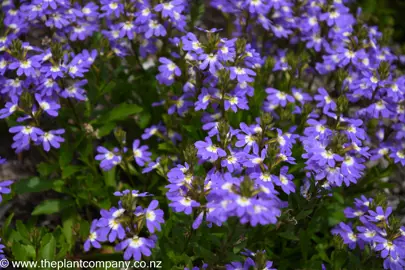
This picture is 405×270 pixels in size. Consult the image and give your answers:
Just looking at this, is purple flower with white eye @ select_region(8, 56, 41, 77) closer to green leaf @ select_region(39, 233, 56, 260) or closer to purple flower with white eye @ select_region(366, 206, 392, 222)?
green leaf @ select_region(39, 233, 56, 260)

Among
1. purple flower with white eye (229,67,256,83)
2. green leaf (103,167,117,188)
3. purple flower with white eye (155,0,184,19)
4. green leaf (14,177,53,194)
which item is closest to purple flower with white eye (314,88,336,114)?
purple flower with white eye (229,67,256,83)

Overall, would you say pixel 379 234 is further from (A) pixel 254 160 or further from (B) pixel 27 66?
(B) pixel 27 66

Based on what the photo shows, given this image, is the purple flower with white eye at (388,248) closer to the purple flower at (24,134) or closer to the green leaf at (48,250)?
the green leaf at (48,250)

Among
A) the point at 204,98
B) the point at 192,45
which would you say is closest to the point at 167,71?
the point at 192,45

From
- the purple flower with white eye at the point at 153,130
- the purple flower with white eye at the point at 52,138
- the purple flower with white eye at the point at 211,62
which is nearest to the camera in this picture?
the purple flower with white eye at the point at 211,62

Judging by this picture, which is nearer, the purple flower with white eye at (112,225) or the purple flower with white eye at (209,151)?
the purple flower with white eye at (112,225)

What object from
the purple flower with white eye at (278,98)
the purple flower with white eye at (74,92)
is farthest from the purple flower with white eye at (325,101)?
the purple flower with white eye at (74,92)
